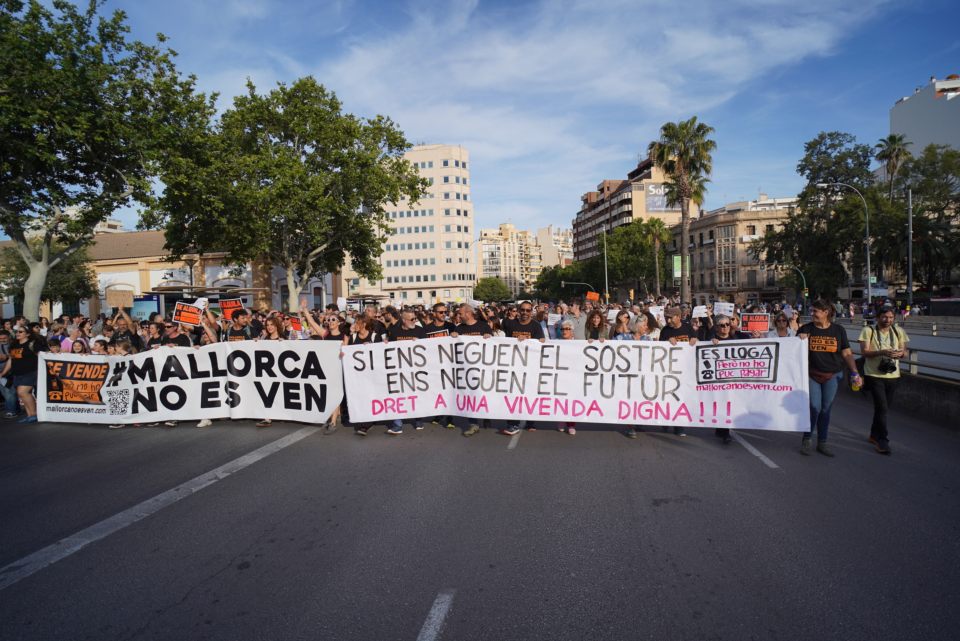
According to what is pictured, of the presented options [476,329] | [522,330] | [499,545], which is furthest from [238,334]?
[499,545]

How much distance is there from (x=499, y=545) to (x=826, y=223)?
5160 centimetres

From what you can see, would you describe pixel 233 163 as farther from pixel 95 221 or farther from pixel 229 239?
pixel 95 221

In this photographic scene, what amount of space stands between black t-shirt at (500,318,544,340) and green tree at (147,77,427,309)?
20147mm

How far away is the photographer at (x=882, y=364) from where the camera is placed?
6.70 m

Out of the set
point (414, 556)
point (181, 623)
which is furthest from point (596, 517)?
point (181, 623)

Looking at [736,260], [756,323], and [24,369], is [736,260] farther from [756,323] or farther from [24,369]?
[24,369]

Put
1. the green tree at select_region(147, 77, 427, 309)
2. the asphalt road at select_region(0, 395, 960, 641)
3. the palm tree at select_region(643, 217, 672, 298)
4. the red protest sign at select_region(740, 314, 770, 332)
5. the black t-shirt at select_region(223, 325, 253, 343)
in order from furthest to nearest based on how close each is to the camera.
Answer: the palm tree at select_region(643, 217, 672, 298) → the green tree at select_region(147, 77, 427, 309) → the red protest sign at select_region(740, 314, 770, 332) → the black t-shirt at select_region(223, 325, 253, 343) → the asphalt road at select_region(0, 395, 960, 641)

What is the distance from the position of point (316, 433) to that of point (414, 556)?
15.4 feet

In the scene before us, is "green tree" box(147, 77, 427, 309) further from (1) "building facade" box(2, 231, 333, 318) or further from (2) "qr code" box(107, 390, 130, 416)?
(2) "qr code" box(107, 390, 130, 416)

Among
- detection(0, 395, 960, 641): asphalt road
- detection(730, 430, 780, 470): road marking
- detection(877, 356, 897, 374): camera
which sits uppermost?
detection(877, 356, 897, 374): camera

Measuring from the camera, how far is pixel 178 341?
9.34m

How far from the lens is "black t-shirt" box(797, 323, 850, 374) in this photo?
6.71m

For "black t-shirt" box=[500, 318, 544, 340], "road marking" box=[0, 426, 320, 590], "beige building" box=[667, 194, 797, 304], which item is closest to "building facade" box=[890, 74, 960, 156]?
"beige building" box=[667, 194, 797, 304]

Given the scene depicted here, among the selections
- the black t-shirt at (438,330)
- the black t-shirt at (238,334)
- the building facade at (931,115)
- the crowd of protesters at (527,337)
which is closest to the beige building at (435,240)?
the building facade at (931,115)
